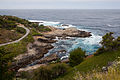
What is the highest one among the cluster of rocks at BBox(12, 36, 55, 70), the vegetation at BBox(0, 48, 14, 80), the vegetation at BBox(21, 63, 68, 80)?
the vegetation at BBox(0, 48, 14, 80)

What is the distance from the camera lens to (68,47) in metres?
44.2

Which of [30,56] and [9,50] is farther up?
[9,50]

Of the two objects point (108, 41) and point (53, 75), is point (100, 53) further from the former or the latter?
point (53, 75)

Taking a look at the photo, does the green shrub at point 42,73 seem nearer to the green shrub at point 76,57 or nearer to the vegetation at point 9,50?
the vegetation at point 9,50

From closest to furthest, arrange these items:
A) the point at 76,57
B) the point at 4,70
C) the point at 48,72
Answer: the point at 4,70 → the point at 48,72 → the point at 76,57

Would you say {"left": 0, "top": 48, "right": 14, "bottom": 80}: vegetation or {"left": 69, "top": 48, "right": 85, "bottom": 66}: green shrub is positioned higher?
{"left": 0, "top": 48, "right": 14, "bottom": 80}: vegetation

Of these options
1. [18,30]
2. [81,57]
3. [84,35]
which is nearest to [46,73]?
[81,57]

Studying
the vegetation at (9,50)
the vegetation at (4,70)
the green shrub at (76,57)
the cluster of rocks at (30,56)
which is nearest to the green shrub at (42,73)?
the vegetation at (9,50)

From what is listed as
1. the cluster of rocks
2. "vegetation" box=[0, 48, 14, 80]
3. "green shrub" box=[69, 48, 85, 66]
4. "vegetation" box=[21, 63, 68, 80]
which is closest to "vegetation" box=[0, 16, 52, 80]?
"vegetation" box=[0, 48, 14, 80]

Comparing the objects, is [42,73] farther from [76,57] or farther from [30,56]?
[30,56]

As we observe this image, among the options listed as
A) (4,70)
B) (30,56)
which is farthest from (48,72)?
(30,56)

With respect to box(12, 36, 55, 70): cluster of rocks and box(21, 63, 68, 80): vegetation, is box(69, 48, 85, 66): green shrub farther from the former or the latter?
box(12, 36, 55, 70): cluster of rocks

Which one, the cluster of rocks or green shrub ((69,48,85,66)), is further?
the cluster of rocks

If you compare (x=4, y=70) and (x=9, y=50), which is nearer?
(x=4, y=70)
